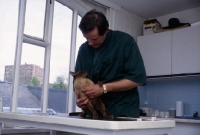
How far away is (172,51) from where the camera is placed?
356cm

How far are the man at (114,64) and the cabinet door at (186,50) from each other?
2.14 m

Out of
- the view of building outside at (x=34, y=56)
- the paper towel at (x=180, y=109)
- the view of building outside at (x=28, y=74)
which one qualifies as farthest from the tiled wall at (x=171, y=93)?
the view of building outside at (x=28, y=74)

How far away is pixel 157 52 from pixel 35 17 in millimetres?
1824

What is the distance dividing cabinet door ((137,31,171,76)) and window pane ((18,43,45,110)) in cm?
165

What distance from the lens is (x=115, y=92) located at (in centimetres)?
140

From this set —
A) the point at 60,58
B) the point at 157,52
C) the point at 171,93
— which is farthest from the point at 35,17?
the point at 171,93

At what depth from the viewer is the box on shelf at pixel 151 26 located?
3.89 m

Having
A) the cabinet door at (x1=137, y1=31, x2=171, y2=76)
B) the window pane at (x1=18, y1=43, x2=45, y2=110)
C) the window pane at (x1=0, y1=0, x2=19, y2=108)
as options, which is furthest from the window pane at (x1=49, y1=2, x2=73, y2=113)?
the cabinet door at (x1=137, y1=31, x2=171, y2=76)

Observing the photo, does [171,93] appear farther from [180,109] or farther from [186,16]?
[186,16]

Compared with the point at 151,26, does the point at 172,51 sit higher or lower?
lower

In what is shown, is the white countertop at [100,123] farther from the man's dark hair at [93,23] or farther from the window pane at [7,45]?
the window pane at [7,45]

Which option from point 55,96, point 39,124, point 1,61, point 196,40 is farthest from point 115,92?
point 196,40

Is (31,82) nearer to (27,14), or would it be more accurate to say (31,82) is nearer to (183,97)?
(27,14)

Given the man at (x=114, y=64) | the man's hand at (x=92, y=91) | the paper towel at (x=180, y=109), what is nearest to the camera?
the man's hand at (x=92, y=91)
